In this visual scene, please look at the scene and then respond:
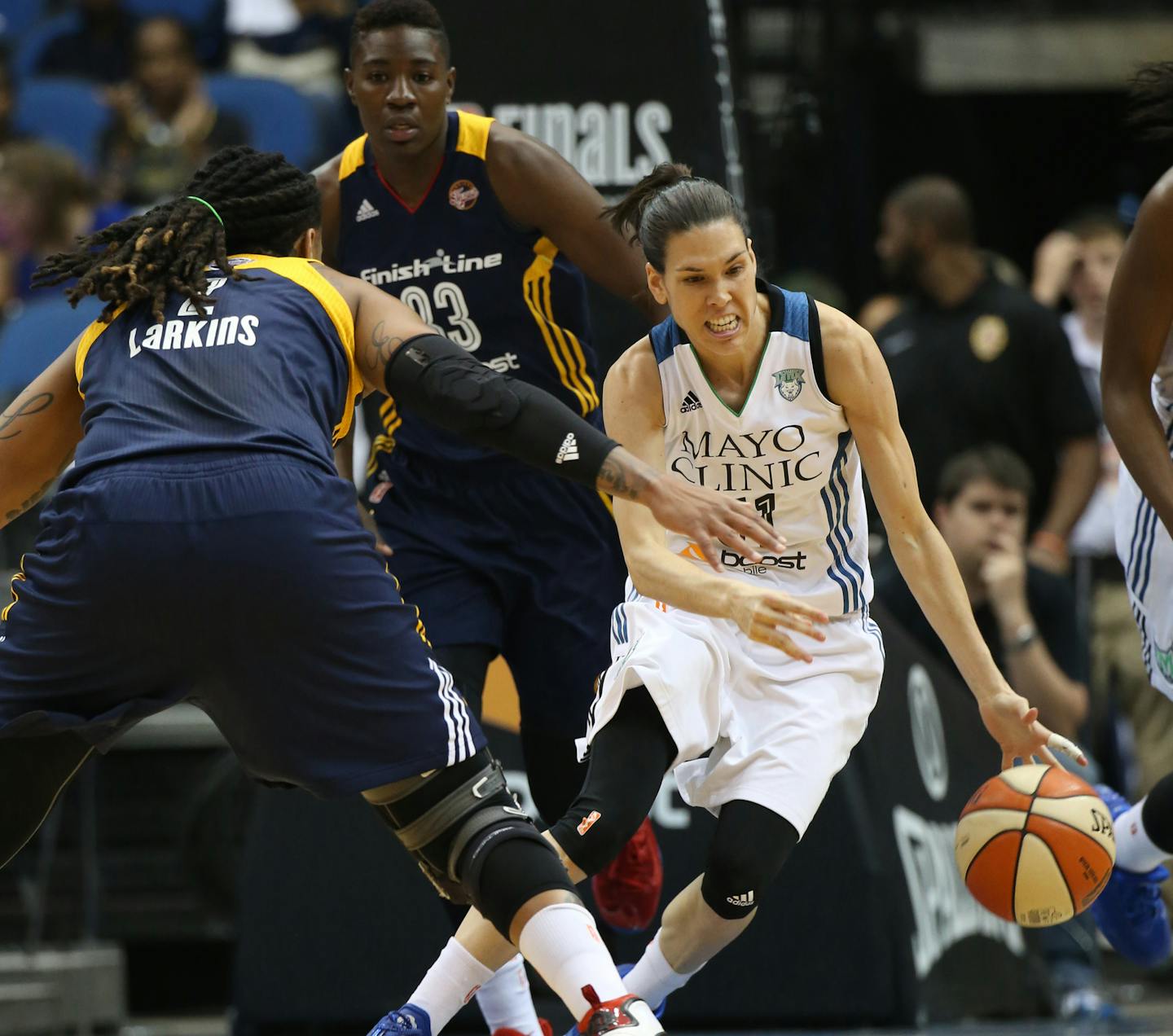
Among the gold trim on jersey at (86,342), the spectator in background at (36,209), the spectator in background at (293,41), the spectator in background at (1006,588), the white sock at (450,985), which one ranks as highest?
the spectator in background at (293,41)

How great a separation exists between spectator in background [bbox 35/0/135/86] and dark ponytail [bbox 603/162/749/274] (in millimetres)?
7893

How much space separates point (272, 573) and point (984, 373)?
5.10m

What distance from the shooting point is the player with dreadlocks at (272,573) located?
3.85 m

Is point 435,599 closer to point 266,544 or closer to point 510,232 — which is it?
point 510,232

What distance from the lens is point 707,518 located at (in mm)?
3791

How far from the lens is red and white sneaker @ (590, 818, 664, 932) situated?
5539 mm

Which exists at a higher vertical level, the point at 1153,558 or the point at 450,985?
the point at 1153,558

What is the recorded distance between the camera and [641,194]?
15.9ft

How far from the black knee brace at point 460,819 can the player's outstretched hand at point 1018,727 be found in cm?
117

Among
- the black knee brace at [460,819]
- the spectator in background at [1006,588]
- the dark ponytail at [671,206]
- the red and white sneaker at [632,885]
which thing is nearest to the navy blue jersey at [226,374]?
the black knee brace at [460,819]

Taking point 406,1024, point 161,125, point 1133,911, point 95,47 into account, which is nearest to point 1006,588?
point 1133,911

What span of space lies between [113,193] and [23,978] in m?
4.54

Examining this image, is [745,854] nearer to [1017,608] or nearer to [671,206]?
[671,206]

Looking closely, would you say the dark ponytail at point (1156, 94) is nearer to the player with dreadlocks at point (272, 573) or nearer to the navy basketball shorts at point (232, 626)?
the player with dreadlocks at point (272, 573)
